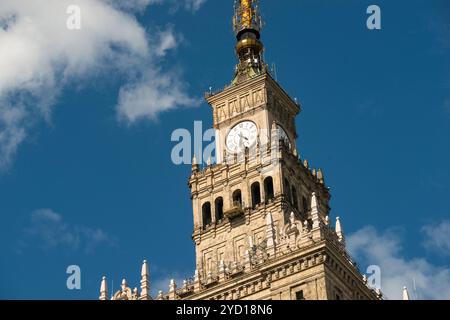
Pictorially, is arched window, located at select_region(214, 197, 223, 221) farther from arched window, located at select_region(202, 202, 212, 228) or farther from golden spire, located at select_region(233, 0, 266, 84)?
golden spire, located at select_region(233, 0, 266, 84)

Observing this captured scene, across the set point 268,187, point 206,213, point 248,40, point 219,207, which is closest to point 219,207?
point 219,207

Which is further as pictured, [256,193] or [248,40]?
[248,40]

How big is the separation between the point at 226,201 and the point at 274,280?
32.8 meters

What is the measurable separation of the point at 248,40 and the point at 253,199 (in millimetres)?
25393

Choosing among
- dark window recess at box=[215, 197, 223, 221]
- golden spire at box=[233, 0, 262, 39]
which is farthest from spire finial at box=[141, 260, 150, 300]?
golden spire at box=[233, 0, 262, 39]

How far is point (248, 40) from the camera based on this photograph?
506 ft

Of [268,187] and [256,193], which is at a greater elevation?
[268,187]

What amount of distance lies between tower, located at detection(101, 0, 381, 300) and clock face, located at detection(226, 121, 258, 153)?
12 centimetres

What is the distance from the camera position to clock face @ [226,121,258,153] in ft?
470

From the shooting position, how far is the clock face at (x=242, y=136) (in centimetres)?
14312

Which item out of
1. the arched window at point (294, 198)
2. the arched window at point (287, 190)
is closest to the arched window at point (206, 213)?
the arched window at point (287, 190)

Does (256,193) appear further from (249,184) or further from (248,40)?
(248,40)

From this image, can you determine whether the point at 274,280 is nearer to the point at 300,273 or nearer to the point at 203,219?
the point at 300,273
